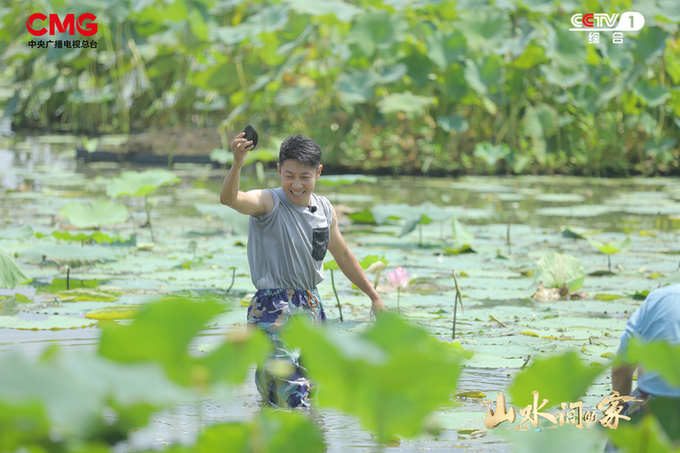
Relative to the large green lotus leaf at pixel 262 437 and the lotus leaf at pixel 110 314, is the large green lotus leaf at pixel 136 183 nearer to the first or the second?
the lotus leaf at pixel 110 314

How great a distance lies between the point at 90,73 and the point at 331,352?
10.9 m

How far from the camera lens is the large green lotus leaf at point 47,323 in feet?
8.68

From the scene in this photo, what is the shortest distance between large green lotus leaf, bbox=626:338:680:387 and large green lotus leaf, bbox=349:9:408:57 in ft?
23.6

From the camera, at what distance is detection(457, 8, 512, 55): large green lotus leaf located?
7.84 meters

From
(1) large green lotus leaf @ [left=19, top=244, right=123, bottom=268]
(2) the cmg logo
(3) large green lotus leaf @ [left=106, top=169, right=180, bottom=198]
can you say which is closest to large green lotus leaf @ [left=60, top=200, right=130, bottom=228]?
(3) large green lotus leaf @ [left=106, top=169, right=180, bottom=198]

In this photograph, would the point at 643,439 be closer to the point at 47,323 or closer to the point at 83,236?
the point at 47,323

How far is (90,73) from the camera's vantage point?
1059 cm

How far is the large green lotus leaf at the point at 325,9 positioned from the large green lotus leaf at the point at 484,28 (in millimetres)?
1110

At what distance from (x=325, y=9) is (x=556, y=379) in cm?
736

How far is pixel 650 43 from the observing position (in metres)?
7.57

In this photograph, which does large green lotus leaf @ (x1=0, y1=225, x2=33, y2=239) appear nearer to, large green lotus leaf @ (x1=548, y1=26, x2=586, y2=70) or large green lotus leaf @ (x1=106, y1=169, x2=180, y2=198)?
large green lotus leaf @ (x1=106, y1=169, x2=180, y2=198)

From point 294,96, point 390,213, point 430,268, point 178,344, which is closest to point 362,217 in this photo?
point 390,213

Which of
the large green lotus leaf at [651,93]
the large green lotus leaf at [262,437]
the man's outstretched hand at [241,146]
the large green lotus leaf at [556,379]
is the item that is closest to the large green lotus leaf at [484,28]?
the large green lotus leaf at [651,93]

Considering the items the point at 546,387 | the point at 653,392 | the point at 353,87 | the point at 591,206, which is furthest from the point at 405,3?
the point at 546,387
